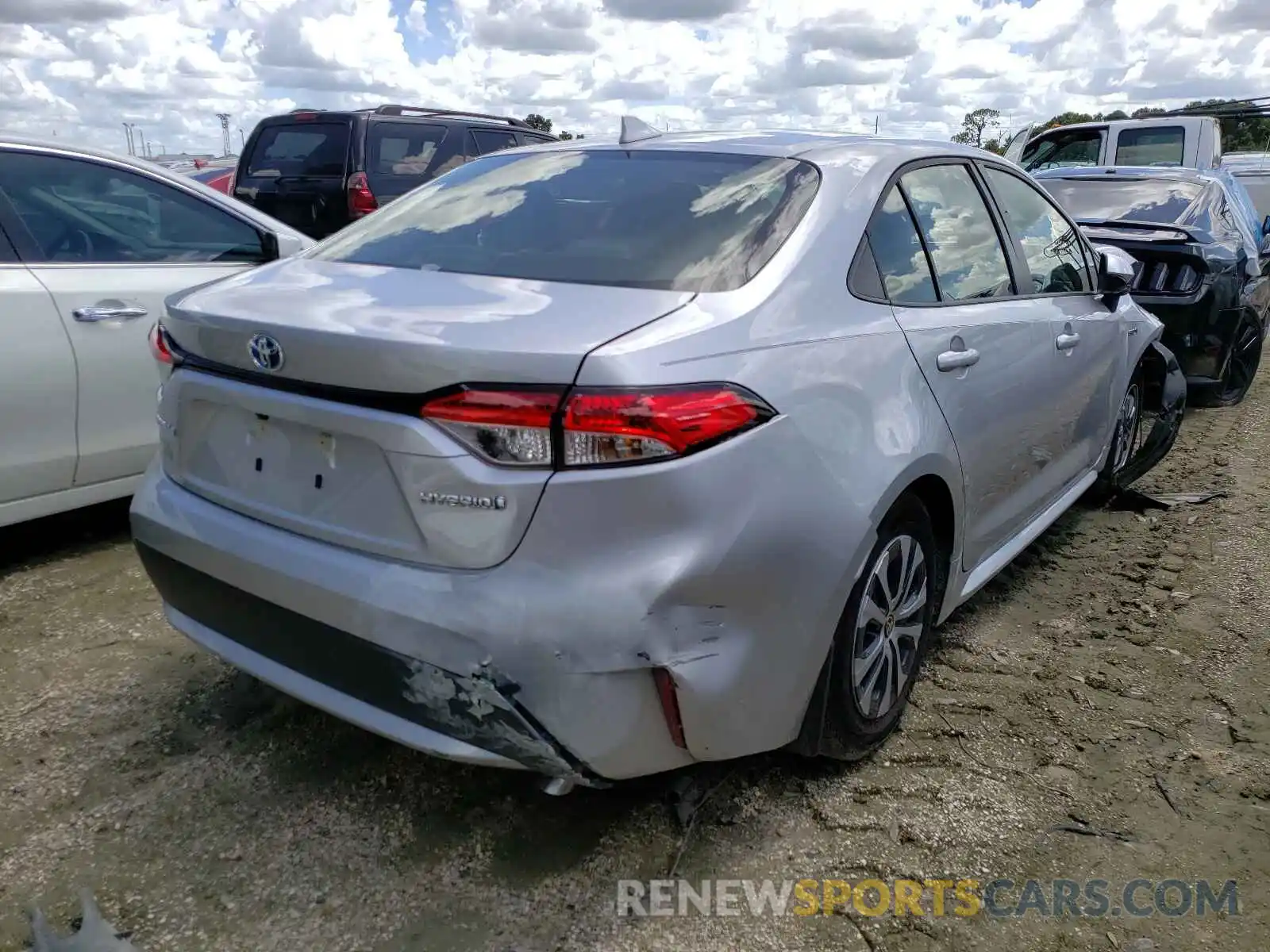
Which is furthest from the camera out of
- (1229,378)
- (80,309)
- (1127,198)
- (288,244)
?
(1127,198)

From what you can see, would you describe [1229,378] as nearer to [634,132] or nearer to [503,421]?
[634,132]

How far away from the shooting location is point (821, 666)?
2303 millimetres

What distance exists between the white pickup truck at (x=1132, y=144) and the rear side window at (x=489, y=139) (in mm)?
5690

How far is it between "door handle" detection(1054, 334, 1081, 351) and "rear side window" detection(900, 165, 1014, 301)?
31 cm

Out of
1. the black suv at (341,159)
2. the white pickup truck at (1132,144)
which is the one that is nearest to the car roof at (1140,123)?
Answer: the white pickup truck at (1132,144)

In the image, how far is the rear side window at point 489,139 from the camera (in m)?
Result: 9.68

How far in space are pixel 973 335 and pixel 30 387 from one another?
3.09 metres

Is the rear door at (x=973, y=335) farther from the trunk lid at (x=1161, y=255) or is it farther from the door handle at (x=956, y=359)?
the trunk lid at (x=1161, y=255)

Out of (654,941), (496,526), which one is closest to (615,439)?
(496,526)

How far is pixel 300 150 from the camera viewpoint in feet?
29.2

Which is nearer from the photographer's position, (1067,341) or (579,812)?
(579,812)

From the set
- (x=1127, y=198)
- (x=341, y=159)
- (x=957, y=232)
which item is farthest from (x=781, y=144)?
(x=341, y=159)

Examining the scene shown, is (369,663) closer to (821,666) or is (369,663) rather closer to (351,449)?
(351,449)

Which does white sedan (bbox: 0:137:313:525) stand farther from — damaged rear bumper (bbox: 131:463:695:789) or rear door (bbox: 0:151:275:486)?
damaged rear bumper (bbox: 131:463:695:789)
